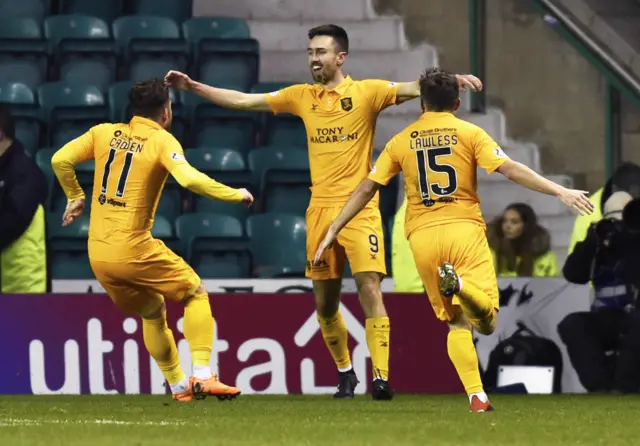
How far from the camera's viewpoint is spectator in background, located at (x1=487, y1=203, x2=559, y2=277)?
11195 mm

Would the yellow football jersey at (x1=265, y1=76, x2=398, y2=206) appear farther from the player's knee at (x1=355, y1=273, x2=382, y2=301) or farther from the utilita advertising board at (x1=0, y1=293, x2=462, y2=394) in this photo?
the utilita advertising board at (x1=0, y1=293, x2=462, y2=394)

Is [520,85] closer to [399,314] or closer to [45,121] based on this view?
[399,314]

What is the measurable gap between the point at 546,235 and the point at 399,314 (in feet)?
4.22

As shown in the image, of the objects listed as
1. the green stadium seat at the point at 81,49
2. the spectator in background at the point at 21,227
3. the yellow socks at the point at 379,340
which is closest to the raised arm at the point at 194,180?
the yellow socks at the point at 379,340

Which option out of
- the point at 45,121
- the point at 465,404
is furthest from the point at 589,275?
the point at 45,121

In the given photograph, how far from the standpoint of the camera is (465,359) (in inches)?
299

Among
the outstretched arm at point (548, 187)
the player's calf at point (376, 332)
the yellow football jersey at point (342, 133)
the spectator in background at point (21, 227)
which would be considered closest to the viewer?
the outstretched arm at point (548, 187)

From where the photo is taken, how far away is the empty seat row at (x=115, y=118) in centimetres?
1310

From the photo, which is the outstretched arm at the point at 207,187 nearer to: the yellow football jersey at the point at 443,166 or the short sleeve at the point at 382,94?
the yellow football jersey at the point at 443,166

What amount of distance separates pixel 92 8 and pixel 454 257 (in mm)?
7604

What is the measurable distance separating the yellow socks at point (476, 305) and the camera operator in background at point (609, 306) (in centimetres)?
274

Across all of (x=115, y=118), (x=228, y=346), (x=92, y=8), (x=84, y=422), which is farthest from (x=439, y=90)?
(x=92, y=8)

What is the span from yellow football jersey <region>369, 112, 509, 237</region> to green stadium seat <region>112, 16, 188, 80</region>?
5997mm

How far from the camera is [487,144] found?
7930 millimetres
